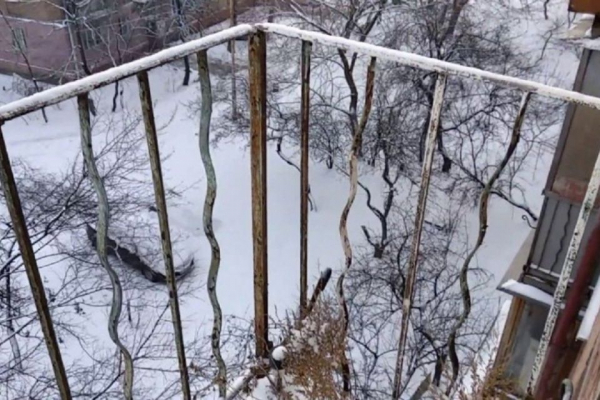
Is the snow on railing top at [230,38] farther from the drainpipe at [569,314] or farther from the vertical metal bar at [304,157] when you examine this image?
the drainpipe at [569,314]

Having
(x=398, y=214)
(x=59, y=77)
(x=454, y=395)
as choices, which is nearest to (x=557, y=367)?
(x=454, y=395)

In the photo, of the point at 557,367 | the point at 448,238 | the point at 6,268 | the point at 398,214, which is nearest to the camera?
the point at 557,367

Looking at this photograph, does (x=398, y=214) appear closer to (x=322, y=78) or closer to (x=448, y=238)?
(x=448, y=238)

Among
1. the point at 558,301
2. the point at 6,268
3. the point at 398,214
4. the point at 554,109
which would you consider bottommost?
the point at 398,214

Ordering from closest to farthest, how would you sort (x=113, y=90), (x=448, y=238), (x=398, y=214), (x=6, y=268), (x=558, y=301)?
(x=558, y=301), (x=6, y=268), (x=448, y=238), (x=398, y=214), (x=113, y=90)

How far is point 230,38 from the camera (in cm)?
136

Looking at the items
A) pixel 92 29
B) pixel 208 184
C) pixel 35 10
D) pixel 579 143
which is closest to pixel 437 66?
pixel 208 184

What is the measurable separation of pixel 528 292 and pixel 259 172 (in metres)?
2.22

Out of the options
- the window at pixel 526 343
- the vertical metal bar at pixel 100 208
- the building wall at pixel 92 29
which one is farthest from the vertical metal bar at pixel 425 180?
the building wall at pixel 92 29

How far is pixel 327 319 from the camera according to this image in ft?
7.01

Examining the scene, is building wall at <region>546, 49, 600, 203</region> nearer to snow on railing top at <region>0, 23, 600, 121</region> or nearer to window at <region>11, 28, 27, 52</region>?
snow on railing top at <region>0, 23, 600, 121</region>

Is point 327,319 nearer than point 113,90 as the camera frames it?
Yes

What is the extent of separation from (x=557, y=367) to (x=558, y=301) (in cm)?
57

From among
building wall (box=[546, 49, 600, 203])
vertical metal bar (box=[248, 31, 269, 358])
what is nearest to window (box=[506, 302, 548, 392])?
building wall (box=[546, 49, 600, 203])
